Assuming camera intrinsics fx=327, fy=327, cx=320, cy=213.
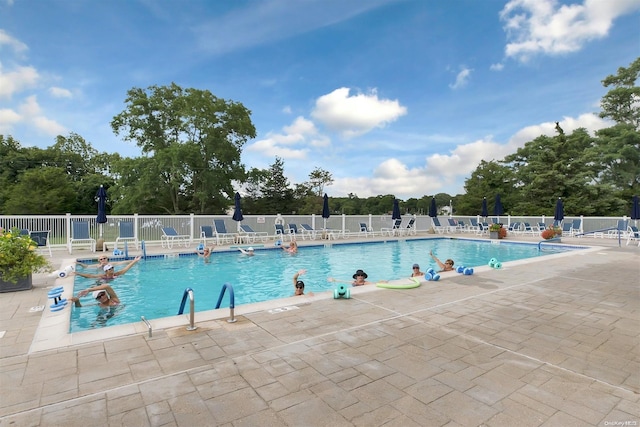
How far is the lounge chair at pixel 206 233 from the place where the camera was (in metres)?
13.6

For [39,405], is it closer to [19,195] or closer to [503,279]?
[503,279]

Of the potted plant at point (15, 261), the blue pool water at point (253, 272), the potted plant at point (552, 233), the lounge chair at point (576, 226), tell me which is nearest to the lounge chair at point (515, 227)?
the lounge chair at point (576, 226)

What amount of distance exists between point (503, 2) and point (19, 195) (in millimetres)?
32121

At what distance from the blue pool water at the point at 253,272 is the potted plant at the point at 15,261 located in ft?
3.25

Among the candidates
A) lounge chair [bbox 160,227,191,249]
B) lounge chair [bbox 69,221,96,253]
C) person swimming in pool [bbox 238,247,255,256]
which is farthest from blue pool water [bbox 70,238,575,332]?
lounge chair [bbox 69,221,96,253]

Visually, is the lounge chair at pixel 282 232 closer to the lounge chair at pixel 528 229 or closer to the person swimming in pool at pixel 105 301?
the person swimming in pool at pixel 105 301

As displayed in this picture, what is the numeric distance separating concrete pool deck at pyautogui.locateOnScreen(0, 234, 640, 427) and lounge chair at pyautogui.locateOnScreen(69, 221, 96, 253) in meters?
7.02

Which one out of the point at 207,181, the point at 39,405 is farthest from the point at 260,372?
the point at 207,181

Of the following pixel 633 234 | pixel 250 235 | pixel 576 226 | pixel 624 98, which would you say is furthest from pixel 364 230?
pixel 624 98

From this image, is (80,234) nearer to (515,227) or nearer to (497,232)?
(497,232)

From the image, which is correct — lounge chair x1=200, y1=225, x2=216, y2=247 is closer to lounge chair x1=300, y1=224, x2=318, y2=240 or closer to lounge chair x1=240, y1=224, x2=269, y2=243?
lounge chair x1=240, y1=224, x2=269, y2=243

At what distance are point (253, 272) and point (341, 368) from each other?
707 centimetres

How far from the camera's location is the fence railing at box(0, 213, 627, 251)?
11266mm

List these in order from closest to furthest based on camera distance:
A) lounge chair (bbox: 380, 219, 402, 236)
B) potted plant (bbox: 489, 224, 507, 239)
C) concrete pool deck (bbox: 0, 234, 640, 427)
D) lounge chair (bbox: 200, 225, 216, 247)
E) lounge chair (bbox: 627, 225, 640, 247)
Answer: concrete pool deck (bbox: 0, 234, 640, 427), lounge chair (bbox: 200, 225, 216, 247), lounge chair (bbox: 627, 225, 640, 247), potted plant (bbox: 489, 224, 507, 239), lounge chair (bbox: 380, 219, 402, 236)
